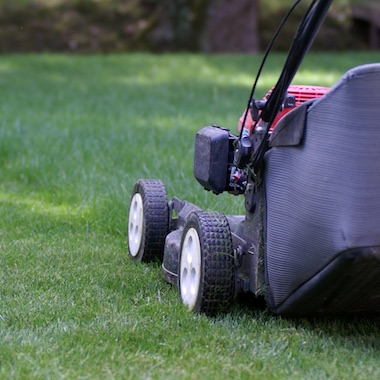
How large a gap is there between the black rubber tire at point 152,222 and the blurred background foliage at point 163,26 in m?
11.3

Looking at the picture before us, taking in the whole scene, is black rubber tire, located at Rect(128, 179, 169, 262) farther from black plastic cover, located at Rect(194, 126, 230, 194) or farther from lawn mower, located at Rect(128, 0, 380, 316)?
black plastic cover, located at Rect(194, 126, 230, 194)

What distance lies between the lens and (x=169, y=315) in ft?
9.89

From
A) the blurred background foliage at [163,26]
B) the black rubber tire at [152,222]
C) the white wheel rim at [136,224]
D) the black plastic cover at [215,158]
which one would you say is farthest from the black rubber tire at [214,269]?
the blurred background foliage at [163,26]

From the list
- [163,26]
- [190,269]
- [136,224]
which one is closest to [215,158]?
[190,269]

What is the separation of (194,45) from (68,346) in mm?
12840

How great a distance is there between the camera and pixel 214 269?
2.96 metres

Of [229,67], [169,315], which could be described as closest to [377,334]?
[169,315]

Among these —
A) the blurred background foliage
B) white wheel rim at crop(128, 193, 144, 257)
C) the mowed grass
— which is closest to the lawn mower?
the mowed grass

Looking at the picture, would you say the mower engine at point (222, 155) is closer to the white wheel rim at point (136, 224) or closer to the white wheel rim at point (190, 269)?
the white wheel rim at point (190, 269)

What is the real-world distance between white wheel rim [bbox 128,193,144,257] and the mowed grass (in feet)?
0.29

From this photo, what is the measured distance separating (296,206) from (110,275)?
1151 mm

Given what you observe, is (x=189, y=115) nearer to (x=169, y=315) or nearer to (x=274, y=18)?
(x=169, y=315)

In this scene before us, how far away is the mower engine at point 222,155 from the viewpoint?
311 centimetres

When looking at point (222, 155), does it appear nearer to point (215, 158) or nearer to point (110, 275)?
point (215, 158)
